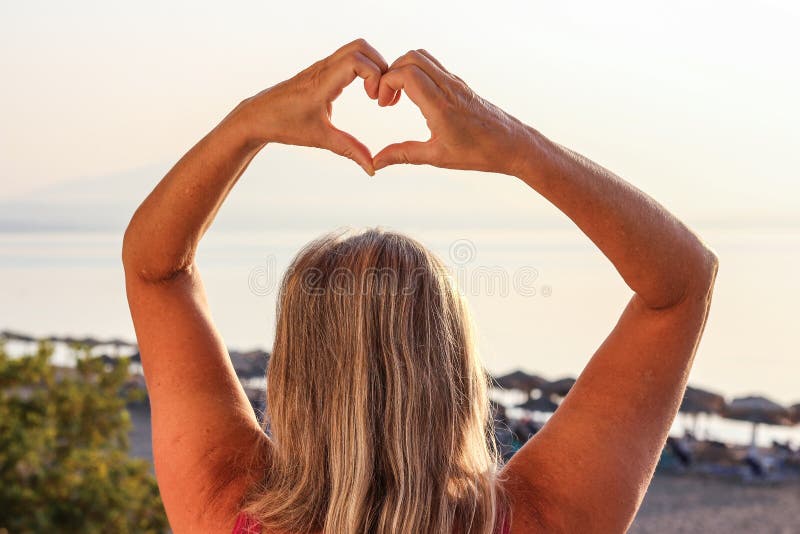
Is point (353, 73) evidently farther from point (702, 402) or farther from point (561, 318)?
point (561, 318)

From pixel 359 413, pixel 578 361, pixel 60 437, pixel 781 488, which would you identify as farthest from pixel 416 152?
pixel 578 361

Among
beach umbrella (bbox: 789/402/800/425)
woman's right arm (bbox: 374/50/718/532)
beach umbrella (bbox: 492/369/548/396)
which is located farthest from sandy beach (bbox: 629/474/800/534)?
woman's right arm (bbox: 374/50/718/532)

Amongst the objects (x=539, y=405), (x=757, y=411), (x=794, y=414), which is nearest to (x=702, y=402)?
(x=757, y=411)

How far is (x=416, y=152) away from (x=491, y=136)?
0.09m

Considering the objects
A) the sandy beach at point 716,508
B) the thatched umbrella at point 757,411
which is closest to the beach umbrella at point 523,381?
the sandy beach at point 716,508

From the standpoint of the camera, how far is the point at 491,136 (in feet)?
3.60

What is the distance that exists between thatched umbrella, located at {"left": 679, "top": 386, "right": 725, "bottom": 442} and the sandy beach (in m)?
0.97

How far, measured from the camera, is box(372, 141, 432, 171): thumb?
1.09 metres

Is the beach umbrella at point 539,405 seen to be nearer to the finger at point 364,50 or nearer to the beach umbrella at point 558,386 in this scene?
the beach umbrella at point 558,386

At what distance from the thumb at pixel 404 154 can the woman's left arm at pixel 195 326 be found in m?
0.07

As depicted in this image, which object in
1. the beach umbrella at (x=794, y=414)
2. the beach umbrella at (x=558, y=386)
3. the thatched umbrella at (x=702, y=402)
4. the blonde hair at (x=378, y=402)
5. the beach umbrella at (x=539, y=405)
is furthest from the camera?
the beach umbrella at (x=558, y=386)

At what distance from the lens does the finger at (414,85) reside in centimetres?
105

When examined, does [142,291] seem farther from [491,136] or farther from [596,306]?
[596,306]

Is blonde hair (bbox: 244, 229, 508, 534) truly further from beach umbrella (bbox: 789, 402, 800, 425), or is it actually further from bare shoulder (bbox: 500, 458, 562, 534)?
beach umbrella (bbox: 789, 402, 800, 425)
